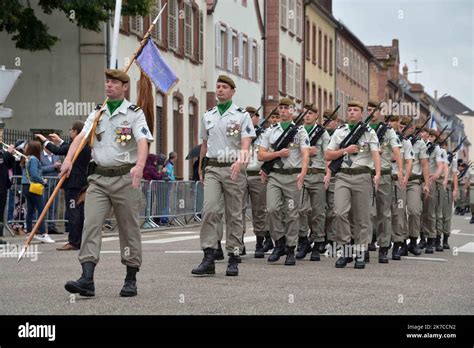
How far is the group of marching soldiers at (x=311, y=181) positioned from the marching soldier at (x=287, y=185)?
0.01 m

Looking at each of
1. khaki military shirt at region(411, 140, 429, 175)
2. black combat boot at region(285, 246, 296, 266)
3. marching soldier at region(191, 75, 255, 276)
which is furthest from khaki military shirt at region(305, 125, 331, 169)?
marching soldier at region(191, 75, 255, 276)

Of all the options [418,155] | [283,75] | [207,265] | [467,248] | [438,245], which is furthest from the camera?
[283,75]

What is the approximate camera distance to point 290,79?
58281mm

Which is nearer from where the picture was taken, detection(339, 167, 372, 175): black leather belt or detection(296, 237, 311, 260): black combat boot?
detection(339, 167, 372, 175): black leather belt

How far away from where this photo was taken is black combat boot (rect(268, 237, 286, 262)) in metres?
15.7

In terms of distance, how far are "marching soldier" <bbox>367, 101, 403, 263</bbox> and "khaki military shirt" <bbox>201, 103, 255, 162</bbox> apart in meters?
3.40

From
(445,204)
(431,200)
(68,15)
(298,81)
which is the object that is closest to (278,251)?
(431,200)

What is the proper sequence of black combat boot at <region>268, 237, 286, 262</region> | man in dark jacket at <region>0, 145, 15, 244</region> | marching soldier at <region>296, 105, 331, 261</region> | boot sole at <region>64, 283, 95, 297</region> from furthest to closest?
man in dark jacket at <region>0, 145, 15, 244</region>, marching soldier at <region>296, 105, 331, 261</region>, black combat boot at <region>268, 237, 286, 262</region>, boot sole at <region>64, 283, 95, 297</region>

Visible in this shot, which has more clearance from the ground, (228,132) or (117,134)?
(228,132)

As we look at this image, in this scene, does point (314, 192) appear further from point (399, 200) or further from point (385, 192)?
point (399, 200)

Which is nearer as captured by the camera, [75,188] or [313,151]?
[313,151]

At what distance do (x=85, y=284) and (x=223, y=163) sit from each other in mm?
3089

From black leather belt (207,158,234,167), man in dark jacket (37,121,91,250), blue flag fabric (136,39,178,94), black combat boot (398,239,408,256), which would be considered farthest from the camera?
blue flag fabric (136,39,178,94)

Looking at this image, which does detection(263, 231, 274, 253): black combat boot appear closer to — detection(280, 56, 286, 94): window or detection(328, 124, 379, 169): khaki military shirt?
detection(328, 124, 379, 169): khaki military shirt
